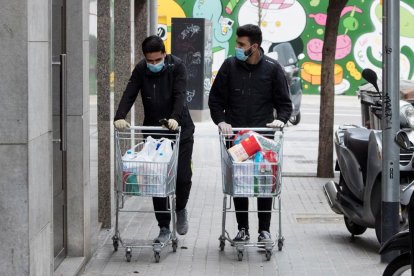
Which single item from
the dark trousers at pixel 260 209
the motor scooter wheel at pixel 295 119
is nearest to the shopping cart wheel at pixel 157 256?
the dark trousers at pixel 260 209

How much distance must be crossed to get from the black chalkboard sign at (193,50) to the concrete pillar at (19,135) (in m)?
19.8

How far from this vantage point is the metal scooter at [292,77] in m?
25.8

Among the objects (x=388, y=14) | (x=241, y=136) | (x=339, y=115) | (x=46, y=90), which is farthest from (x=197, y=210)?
(x=339, y=115)

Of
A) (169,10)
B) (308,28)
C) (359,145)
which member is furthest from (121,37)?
(169,10)

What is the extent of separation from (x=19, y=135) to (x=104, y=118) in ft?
14.3

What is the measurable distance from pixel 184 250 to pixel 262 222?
73cm

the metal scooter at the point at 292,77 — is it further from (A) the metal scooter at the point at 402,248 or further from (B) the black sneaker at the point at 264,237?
(A) the metal scooter at the point at 402,248

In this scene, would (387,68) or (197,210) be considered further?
(197,210)

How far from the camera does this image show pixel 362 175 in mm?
9453

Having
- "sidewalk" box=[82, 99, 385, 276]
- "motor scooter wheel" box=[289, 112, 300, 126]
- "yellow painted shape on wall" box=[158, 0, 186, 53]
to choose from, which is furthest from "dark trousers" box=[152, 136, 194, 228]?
"yellow painted shape on wall" box=[158, 0, 186, 53]

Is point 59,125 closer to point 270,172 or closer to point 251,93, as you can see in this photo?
point 270,172

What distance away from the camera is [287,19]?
38344 millimetres

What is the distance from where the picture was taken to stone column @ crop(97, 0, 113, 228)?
10.1 m

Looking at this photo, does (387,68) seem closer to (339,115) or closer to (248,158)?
(248,158)
